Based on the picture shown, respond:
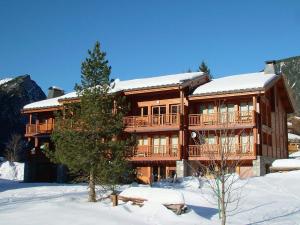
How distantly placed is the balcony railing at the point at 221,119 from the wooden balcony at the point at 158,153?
2.23 metres

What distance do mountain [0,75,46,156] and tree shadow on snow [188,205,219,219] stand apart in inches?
2033

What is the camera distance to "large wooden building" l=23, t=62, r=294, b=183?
29638 mm

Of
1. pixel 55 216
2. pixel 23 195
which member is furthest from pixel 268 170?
pixel 55 216

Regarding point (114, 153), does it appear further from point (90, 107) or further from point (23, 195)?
point (23, 195)

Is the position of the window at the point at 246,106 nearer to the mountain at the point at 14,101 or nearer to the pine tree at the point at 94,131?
the pine tree at the point at 94,131

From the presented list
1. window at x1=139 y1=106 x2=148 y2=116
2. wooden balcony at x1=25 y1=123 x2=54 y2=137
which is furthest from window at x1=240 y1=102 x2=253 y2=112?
wooden balcony at x1=25 y1=123 x2=54 y2=137

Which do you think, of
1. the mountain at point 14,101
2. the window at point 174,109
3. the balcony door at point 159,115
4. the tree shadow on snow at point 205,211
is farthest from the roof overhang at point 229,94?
the mountain at point 14,101

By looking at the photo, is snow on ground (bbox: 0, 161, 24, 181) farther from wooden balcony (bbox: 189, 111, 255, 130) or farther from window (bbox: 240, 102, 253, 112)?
window (bbox: 240, 102, 253, 112)

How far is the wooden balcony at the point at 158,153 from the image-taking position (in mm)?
31120

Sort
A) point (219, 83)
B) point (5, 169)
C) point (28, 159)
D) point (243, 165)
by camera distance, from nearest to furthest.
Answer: point (243, 165)
point (219, 83)
point (28, 159)
point (5, 169)

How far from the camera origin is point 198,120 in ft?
104

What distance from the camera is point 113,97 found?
69.3 feet

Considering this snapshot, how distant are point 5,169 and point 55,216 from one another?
122ft

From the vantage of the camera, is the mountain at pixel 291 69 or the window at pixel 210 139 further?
the mountain at pixel 291 69
